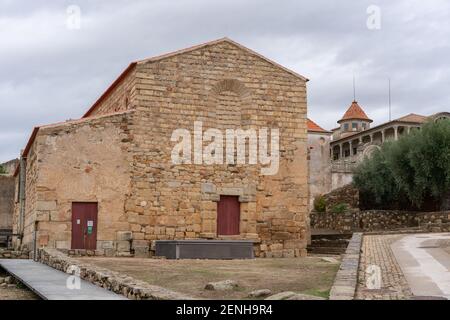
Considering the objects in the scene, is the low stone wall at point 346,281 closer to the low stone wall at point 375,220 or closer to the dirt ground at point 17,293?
the dirt ground at point 17,293

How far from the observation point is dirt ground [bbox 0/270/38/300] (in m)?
10.7

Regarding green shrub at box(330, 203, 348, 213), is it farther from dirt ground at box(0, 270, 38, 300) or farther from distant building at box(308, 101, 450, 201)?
dirt ground at box(0, 270, 38, 300)

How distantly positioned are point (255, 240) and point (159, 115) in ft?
17.4

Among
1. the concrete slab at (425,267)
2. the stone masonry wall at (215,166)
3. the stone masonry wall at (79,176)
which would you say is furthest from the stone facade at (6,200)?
the concrete slab at (425,267)

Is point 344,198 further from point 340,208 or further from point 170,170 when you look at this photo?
point 170,170

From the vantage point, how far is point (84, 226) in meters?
19.1

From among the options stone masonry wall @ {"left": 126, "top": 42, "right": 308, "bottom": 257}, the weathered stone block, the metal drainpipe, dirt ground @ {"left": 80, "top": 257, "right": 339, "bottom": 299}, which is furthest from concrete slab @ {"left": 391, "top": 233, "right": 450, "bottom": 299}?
the metal drainpipe

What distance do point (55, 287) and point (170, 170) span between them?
10.9 metres

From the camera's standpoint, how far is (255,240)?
20609mm

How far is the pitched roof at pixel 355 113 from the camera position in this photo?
6662cm

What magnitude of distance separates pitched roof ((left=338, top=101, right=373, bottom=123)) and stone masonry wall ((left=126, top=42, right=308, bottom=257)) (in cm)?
4615

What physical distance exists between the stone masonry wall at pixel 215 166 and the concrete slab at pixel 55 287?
7.10 metres

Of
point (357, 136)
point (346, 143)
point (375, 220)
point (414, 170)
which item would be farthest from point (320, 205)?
point (346, 143)

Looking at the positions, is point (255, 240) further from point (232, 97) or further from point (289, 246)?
point (232, 97)
